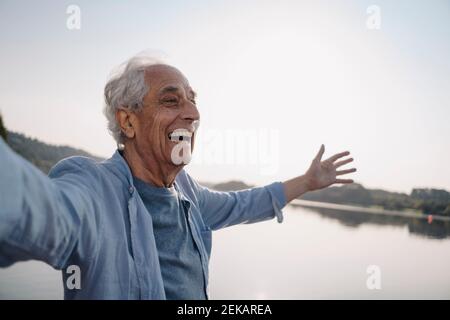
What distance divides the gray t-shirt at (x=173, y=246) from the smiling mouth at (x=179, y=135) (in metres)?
0.26

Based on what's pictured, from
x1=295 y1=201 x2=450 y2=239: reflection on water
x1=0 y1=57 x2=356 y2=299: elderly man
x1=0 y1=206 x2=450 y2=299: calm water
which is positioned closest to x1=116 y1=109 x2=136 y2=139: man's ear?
x1=0 y1=57 x2=356 y2=299: elderly man

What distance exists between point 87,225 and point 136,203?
421 millimetres

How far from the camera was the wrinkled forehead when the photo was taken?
5.73ft

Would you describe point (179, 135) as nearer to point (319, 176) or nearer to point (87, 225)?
point (87, 225)

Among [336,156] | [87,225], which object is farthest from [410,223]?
[87,225]

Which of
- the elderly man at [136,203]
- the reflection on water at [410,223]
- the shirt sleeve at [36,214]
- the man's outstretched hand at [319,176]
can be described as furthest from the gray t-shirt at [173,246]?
the reflection on water at [410,223]

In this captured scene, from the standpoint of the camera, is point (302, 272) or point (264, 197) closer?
point (264, 197)

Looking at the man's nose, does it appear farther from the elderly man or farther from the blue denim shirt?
the blue denim shirt

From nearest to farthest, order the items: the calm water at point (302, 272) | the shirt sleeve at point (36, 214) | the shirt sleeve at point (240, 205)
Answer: the shirt sleeve at point (36, 214), the shirt sleeve at point (240, 205), the calm water at point (302, 272)

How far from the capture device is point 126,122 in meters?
1.79

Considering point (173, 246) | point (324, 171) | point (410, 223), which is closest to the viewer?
point (173, 246)

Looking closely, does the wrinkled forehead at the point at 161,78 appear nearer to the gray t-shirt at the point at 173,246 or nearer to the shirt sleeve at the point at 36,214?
the gray t-shirt at the point at 173,246

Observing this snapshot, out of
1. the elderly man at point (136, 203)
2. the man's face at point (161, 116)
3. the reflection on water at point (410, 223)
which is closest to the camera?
the elderly man at point (136, 203)

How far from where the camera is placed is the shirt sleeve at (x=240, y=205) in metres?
2.27
